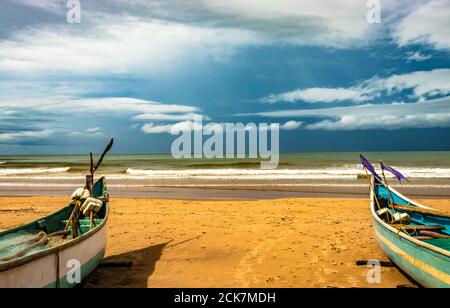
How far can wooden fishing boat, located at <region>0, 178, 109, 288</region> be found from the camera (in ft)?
14.3

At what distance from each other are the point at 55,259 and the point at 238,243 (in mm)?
5553

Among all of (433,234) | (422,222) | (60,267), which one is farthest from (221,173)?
(60,267)

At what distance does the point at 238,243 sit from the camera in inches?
392

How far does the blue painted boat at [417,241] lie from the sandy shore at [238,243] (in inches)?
25.1

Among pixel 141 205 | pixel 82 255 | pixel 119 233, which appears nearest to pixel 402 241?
pixel 82 255

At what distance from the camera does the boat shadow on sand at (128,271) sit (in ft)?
23.3

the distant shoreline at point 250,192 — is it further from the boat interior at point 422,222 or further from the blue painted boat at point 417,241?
the blue painted boat at point 417,241

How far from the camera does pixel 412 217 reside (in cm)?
898

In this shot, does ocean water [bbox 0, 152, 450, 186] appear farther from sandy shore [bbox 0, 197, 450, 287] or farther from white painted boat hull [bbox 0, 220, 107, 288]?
white painted boat hull [bbox 0, 220, 107, 288]

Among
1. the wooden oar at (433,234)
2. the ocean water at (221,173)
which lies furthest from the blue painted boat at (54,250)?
the ocean water at (221,173)

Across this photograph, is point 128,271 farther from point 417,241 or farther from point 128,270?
point 417,241

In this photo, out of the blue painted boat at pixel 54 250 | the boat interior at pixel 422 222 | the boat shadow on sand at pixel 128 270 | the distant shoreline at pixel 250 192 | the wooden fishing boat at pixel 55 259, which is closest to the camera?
the wooden fishing boat at pixel 55 259
